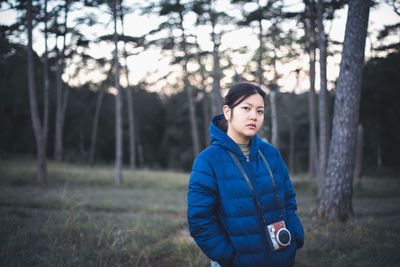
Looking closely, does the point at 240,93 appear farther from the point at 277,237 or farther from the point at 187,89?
the point at 187,89

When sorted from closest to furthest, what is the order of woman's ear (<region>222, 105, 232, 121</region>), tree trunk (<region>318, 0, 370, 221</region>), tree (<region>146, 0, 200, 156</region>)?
woman's ear (<region>222, 105, 232, 121</region>) → tree trunk (<region>318, 0, 370, 221</region>) → tree (<region>146, 0, 200, 156</region>)

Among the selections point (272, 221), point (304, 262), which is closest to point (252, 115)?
point (272, 221)

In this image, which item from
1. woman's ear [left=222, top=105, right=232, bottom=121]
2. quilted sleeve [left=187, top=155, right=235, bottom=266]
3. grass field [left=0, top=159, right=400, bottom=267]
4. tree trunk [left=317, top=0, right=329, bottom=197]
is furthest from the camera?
tree trunk [left=317, top=0, right=329, bottom=197]

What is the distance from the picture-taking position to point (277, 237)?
2459 millimetres

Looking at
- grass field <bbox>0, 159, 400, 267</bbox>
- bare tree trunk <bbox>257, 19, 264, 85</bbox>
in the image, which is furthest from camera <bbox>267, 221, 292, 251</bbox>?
bare tree trunk <bbox>257, 19, 264, 85</bbox>

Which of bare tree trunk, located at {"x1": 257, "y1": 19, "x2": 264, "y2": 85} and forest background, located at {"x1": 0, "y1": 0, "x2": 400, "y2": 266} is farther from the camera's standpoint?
bare tree trunk, located at {"x1": 257, "y1": 19, "x2": 264, "y2": 85}

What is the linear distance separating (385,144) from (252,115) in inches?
1304

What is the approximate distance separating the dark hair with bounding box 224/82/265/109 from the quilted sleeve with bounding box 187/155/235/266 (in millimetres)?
614

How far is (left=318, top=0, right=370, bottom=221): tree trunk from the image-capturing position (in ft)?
24.2

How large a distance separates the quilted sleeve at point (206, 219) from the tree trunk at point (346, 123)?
6060 mm

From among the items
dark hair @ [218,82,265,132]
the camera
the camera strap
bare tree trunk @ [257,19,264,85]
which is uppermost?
bare tree trunk @ [257,19,264,85]

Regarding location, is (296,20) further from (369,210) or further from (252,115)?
(252,115)

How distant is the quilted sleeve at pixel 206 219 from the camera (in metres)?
2.38

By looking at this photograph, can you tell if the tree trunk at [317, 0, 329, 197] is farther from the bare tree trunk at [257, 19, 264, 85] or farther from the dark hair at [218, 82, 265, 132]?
the dark hair at [218, 82, 265, 132]
